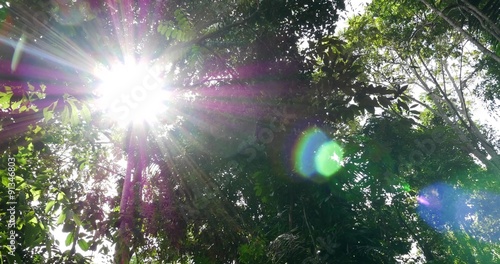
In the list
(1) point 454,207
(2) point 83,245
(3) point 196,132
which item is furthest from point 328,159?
(1) point 454,207

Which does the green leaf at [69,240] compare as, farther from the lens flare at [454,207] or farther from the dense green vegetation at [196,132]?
the lens flare at [454,207]

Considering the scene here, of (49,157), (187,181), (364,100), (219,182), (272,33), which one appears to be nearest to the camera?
(364,100)

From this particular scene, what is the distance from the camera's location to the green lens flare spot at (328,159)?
3.94m

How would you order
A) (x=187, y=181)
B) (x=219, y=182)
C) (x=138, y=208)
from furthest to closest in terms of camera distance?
(x=219, y=182) < (x=187, y=181) < (x=138, y=208)

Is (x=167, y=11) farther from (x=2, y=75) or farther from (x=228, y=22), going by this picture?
(x=2, y=75)

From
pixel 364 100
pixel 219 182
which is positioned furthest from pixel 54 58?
pixel 219 182

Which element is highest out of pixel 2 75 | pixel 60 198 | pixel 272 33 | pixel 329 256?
pixel 272 33

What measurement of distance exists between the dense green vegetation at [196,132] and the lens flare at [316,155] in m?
0.01

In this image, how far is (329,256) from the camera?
10.4ft

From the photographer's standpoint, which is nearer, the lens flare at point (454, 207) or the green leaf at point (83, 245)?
the green leaf at point (83, 245)

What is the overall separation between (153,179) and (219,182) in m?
1.28

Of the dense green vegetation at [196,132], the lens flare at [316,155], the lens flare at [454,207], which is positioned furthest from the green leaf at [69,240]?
the lens flare at [454,207]

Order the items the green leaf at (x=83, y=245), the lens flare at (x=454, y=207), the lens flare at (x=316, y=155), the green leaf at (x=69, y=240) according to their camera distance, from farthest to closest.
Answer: the lens flare at (x=454, y=207)
the lens flare at (x=316, y=155)
the green leaf at (x=83, y=245)
the green leaf at (x=69, y=240)

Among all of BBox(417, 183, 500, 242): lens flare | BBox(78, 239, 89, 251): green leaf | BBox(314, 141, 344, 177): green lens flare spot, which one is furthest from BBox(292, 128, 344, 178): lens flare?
BBox(417, 183, 500, 242): lens flare
